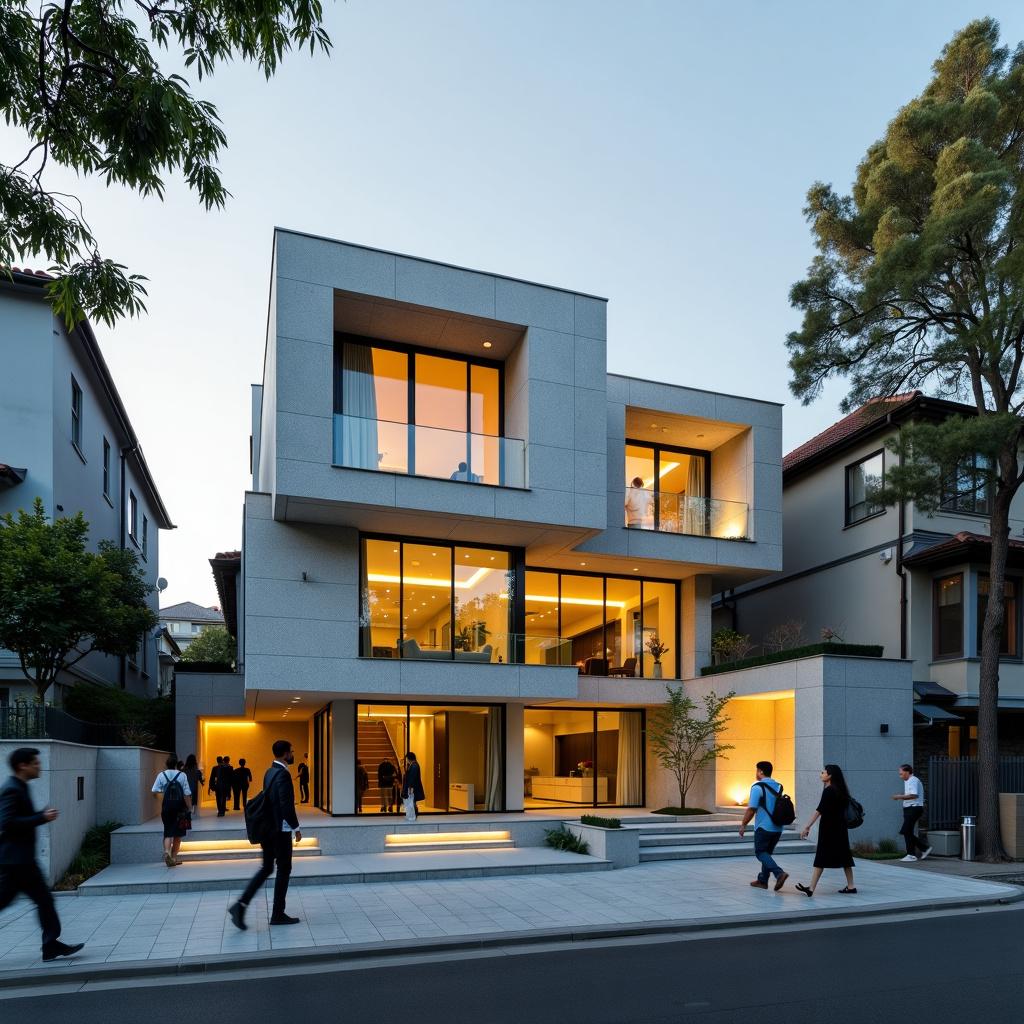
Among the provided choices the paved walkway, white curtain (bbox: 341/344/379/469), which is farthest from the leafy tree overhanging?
white curtain (bbox: 341/344/379/469)

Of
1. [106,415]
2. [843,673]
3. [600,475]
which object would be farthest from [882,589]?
[106,415]

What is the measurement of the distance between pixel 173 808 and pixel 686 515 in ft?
41.3

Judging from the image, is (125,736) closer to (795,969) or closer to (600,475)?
(600,475)

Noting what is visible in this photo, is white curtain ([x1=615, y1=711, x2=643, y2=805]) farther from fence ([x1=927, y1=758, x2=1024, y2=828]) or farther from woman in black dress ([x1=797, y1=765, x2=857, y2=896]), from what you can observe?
woman in black dress ([x1=797, y1=765, x2=857, y2=896])

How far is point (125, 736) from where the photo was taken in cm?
1738

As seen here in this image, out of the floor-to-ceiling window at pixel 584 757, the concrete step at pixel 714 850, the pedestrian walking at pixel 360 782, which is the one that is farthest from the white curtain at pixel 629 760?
the pedestrian walking at pixel 360 782

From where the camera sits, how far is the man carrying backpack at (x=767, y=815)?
12.1 m

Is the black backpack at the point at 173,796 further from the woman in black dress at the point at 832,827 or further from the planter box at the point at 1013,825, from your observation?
the planter box at the point at 1013,825

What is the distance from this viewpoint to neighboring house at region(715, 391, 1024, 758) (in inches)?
778

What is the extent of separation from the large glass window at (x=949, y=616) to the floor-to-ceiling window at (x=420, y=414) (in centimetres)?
1031

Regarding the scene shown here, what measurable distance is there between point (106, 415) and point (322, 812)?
41.4ft

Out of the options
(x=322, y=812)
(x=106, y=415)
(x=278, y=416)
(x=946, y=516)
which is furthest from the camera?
(x=106, y=415)

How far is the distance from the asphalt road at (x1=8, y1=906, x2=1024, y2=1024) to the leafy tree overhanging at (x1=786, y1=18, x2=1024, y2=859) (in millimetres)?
9292

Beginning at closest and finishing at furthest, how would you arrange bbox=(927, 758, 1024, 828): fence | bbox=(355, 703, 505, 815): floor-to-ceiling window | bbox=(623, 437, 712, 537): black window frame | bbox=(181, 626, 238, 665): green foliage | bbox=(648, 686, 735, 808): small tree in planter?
bbox=(927, 758, 1024, 828): fence, bbox=(355, 703, 505, 815): floor-to-ceiling window, bbox=(648, 686, 735, 808): small tree in planter, bbox=(623, 437, 712, 537): black window frame, bbox=(181, 626, 238, 665): green foliage
